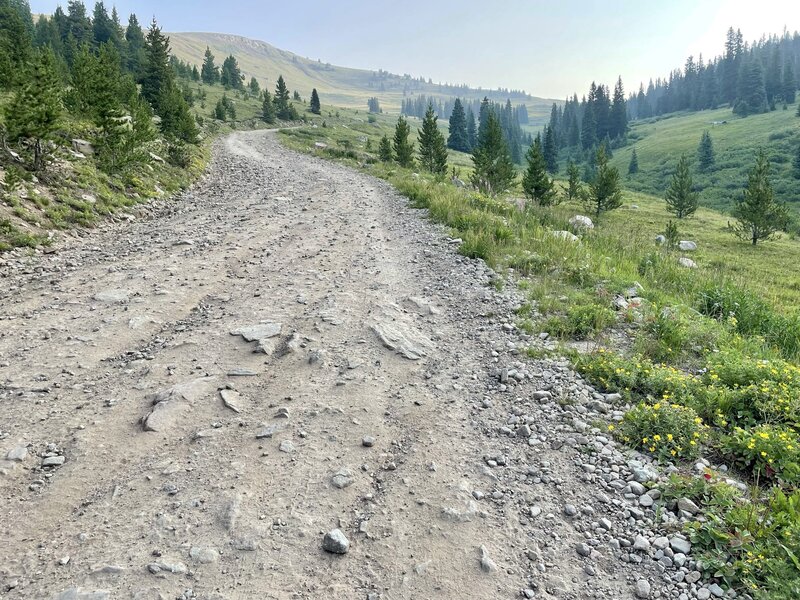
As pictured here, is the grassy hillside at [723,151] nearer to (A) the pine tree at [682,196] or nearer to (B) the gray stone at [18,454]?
(A) the pine tree at [682,196]

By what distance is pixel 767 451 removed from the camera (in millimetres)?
5027

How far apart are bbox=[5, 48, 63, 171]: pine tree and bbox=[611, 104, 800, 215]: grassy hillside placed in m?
97.5


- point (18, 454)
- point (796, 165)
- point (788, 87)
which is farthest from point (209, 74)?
point (788, 87)

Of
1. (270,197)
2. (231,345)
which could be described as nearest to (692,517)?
(231,345)

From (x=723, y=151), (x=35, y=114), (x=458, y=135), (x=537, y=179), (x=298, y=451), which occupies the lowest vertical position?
(x=298, y=451)

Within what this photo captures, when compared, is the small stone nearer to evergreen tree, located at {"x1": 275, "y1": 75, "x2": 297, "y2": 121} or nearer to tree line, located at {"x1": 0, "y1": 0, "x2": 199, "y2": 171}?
tree line, located at {"x1": 0, "y1": 0, "x2": 199, "y2": 171}

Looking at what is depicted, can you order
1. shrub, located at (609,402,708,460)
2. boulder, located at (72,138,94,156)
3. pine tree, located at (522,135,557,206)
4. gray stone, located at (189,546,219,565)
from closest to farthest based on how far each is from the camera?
gray stone, located at (189,546,219,565), shrub, located at (609,402,708,460), boulder, located at (72,138,94,156), pine tree, located at (522,135,557,206)

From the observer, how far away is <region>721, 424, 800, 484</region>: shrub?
15.8 feet

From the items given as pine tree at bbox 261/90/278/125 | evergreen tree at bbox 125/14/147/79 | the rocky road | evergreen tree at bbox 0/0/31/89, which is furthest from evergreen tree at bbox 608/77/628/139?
the rocky road

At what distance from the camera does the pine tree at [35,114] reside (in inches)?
584

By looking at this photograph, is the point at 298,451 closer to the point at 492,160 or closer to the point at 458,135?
the point at 492,160

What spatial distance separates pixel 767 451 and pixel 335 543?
461 centimetres

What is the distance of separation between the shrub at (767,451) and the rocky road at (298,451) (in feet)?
3.83

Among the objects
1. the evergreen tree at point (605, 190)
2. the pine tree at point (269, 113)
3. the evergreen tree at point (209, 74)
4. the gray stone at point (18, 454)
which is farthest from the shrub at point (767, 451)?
the evergreen tree at point (209, 74)
